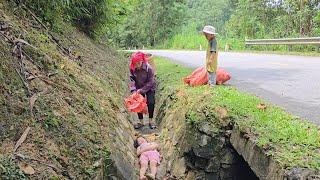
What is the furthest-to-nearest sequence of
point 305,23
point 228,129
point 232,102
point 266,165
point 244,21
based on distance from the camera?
point 244,21, point 305,23, point 232,102, point 228,129, point 266,165

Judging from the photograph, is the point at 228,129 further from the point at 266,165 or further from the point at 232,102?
the point at 266,165

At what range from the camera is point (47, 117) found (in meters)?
3.89

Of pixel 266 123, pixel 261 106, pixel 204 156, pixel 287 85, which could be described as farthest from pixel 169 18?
pixel 266 123

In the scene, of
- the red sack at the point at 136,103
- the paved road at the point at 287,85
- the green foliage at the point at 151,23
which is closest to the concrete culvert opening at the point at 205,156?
the paved road at the point at 287,85

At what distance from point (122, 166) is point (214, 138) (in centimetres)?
144

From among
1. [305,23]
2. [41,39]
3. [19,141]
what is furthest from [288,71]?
[305,23]

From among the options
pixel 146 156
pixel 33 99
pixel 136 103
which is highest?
pixel 33 99

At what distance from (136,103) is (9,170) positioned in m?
5.70

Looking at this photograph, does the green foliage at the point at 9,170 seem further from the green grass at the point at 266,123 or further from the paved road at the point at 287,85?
the paved road at the point at 287,85

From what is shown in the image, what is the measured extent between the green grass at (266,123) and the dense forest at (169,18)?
→ 3.32m

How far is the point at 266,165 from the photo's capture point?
13.1 feet

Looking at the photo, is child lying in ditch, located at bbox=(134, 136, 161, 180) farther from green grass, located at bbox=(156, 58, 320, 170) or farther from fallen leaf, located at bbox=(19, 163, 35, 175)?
fallen leaf, located at bbox=(19, 163, 35, 175)

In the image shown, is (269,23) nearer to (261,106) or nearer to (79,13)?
(79,13)

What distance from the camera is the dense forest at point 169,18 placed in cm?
1074
